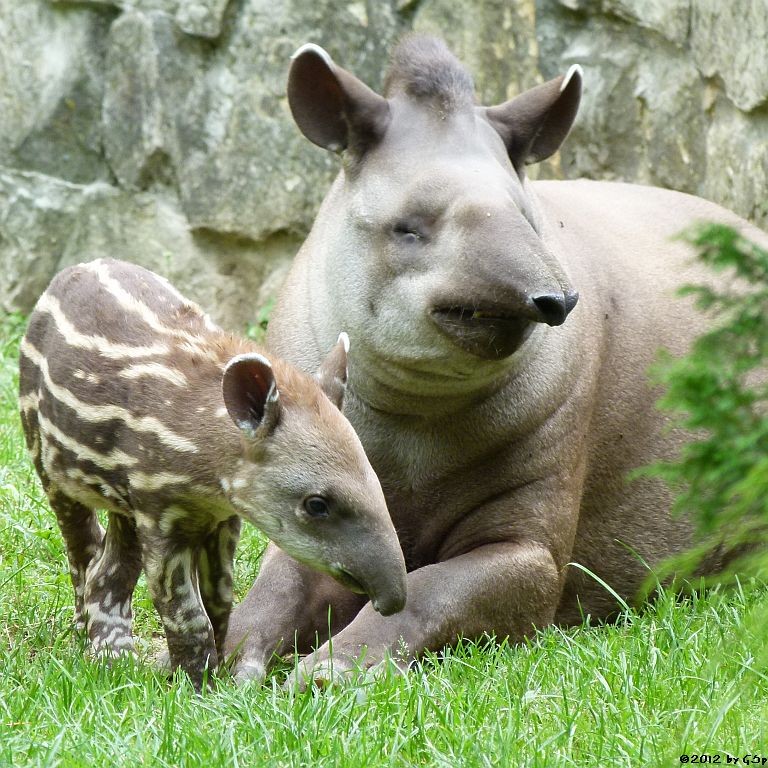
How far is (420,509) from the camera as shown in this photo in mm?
5363

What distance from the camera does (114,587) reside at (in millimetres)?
4754

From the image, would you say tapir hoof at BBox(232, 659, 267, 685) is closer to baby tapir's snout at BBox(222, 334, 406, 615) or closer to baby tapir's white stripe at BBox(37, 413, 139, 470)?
baby tapir's snout at BBox(222, 334, 406, 615)

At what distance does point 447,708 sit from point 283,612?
1.41 meters

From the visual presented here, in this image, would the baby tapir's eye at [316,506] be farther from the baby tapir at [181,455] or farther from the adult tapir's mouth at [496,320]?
the adult tapir's mouth at [496,320]

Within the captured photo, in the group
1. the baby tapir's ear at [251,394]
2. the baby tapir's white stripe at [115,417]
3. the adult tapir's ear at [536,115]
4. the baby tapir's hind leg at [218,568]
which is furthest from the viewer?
the adult tapir's ear at [536,115]

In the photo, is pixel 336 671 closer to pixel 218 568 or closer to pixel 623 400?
pixel 218 568

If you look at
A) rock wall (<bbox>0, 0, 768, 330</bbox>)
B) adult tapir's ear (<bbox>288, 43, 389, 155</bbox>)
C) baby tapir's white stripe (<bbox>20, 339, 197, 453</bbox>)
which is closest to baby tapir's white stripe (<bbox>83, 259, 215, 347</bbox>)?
baby tapir's white stripe (<bbox>20, 339, 197, 453</bbox>)

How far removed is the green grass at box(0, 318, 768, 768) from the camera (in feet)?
11.4

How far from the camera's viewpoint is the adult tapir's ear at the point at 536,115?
5480mm

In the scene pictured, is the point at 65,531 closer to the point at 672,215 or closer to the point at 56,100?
the point at 672,215

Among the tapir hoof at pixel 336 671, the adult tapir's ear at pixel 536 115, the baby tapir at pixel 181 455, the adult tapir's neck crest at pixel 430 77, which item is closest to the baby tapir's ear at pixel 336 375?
the baby tapir at pixel 181 455

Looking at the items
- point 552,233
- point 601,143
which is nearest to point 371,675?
point 552,233

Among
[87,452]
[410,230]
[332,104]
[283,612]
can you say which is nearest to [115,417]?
[87,452]

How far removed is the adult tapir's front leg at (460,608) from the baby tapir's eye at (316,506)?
73 centimetres
